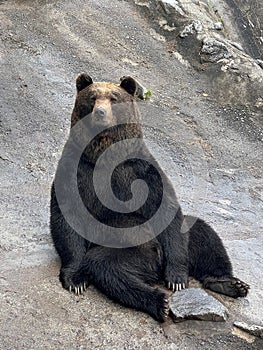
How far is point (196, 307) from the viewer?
255 inches

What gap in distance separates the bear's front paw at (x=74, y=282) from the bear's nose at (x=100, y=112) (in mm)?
1555

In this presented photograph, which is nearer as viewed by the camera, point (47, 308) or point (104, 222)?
point (47, 308)

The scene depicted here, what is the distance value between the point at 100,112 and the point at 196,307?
2.09m

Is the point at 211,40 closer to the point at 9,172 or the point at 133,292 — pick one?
the point at 9,172

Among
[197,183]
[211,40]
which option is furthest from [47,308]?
[211,40]

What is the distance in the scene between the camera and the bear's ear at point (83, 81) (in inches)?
283

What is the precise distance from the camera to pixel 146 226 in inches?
276

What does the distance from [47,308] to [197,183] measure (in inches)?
192

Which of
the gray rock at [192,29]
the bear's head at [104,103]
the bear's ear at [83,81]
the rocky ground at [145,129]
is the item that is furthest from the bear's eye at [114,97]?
the gray rock at [192,29]

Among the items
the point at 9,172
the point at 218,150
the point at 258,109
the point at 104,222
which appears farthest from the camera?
the point at 258,109

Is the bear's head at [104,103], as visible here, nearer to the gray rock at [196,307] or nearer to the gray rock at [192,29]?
the gray rock at [196,307]

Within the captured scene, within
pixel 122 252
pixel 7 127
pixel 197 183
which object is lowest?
pixel 7 127

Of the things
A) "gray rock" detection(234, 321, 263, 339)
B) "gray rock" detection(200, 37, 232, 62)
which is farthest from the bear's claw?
"gray rock" detection(200, 37, 232, 62)

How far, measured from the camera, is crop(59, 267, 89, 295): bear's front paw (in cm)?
668
